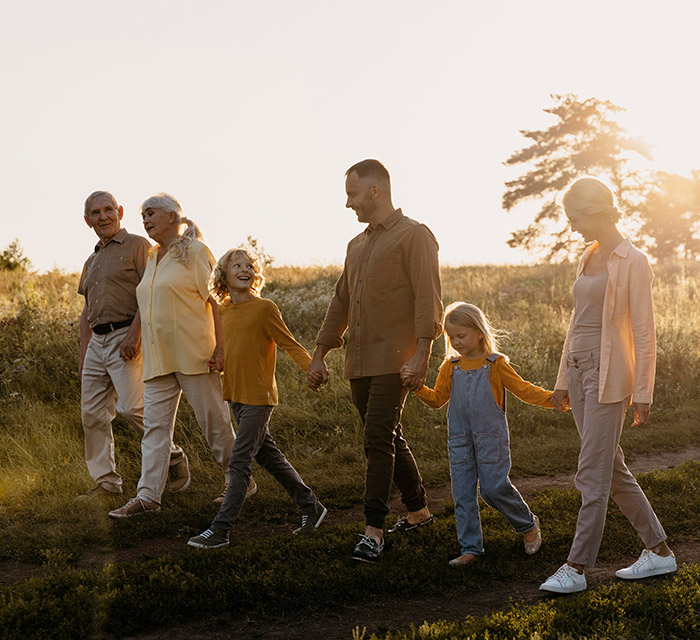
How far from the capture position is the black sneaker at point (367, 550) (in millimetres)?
5090

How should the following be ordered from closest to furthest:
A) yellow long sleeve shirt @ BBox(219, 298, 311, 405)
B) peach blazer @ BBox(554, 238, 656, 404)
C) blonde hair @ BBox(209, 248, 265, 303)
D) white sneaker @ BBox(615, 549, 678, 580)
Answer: peach blazer @ BBox(554, 238, 656, 404)
white sneaker @ BBox(615, 549, 678, 580)
yellow long sleeve shirt @ BBox(219, 298, 311, 405)
blonde hair @ BBox(209, 248, 265, 303)

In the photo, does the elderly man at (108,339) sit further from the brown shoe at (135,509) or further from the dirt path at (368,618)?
the dirt path at (368,618)

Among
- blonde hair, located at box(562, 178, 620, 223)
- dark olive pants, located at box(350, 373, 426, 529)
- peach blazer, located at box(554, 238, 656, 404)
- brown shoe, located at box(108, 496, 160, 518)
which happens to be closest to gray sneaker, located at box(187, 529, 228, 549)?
brown shoe, located at box(108, 496, 160, 518)

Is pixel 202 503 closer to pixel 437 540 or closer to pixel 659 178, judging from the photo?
pixel 437 540

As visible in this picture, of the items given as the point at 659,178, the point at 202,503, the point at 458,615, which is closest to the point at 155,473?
the point at 202,503

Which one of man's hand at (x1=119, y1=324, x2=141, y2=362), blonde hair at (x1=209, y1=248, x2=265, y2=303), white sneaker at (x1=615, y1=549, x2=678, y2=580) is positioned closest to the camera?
white sneaker at (x1=615, y1=549, x2=678, y2=580)

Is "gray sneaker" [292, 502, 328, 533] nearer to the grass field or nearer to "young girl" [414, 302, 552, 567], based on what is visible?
the grass field

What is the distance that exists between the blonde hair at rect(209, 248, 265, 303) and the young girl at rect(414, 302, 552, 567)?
→ 1.53 metres

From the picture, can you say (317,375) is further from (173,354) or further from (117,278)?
(117,278)

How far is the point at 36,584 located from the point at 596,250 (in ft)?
12.6

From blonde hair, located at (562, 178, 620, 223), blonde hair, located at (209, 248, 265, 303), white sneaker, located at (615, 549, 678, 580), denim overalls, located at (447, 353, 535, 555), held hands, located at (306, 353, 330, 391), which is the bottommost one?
white sneaker, located at (615, 549, 678, 580)

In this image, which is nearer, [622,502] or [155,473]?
[622,502]

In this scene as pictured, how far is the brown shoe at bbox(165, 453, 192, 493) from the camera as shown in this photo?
726 centimetres

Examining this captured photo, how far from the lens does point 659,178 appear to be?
32781mm
